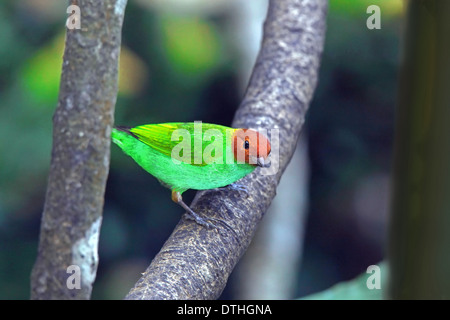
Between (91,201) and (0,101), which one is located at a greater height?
(0,101)

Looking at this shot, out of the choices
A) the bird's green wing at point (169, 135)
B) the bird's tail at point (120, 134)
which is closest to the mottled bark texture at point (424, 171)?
the bird's green wing at point (169, 135)

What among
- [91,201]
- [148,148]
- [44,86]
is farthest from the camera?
[44,86]

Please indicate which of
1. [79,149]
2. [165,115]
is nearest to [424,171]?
[79,149]

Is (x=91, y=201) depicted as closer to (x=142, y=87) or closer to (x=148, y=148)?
(x=148, y=148)

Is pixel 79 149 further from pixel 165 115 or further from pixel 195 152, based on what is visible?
pixel 165 115

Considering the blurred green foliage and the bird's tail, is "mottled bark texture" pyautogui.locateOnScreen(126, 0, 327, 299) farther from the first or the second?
the blurred green foliage

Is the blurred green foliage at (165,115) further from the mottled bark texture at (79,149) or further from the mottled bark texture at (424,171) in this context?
the mottled bark texture at (424,171)

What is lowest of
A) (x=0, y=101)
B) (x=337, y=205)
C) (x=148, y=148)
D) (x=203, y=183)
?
(x=337, y=205)
